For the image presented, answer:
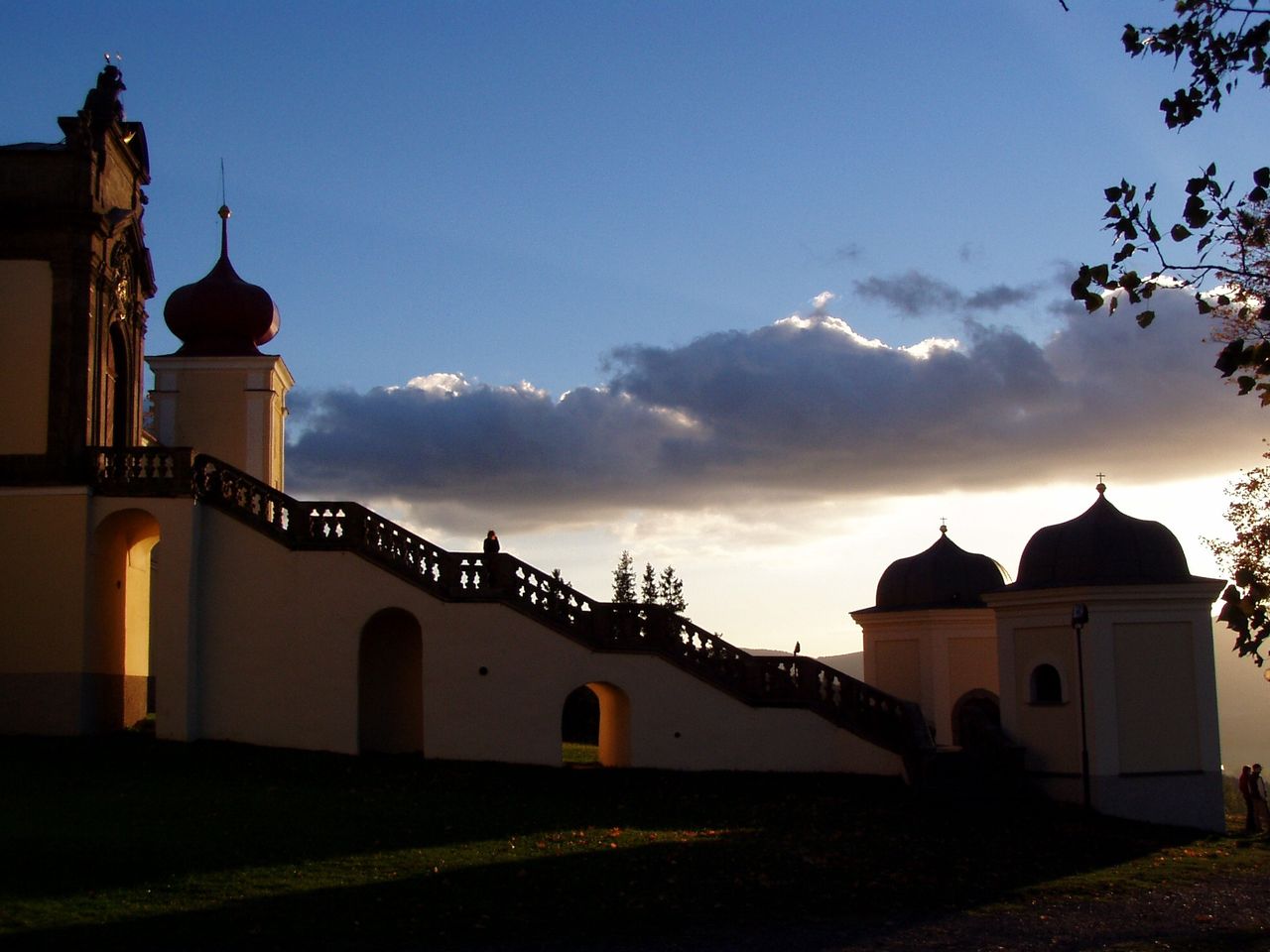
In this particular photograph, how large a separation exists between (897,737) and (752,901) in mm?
12182

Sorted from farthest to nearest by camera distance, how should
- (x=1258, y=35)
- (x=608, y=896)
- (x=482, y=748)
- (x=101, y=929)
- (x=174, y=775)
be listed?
1. (x=482, y=748)
2. (x=174, y=775)
3. (x=608, y=896)
4. (x=101, y=929)
5. (x=1258, y=35)

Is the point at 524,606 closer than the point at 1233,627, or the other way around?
the point at 1233,627

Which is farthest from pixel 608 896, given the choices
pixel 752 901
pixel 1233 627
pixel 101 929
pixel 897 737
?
pixel 897 737

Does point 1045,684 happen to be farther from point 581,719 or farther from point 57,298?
point 57,298

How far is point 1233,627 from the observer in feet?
30.9

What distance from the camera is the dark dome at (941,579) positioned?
123ft

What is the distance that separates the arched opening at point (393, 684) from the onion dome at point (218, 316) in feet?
43.1

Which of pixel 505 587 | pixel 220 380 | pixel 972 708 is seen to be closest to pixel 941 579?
pixel 972 708

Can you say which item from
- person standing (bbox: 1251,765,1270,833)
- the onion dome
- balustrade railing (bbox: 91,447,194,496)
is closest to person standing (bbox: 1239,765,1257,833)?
person standing (bbox: 1251,765,1270,833)

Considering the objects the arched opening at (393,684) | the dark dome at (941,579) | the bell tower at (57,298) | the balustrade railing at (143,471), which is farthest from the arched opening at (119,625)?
the dark dome at (941,579)

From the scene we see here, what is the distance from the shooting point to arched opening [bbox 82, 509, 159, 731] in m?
27.6

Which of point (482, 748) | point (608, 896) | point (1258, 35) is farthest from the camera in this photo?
point (482, 748)

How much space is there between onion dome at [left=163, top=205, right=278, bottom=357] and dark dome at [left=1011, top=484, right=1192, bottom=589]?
21786 mm

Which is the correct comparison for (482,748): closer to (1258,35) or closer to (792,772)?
(792,772)
